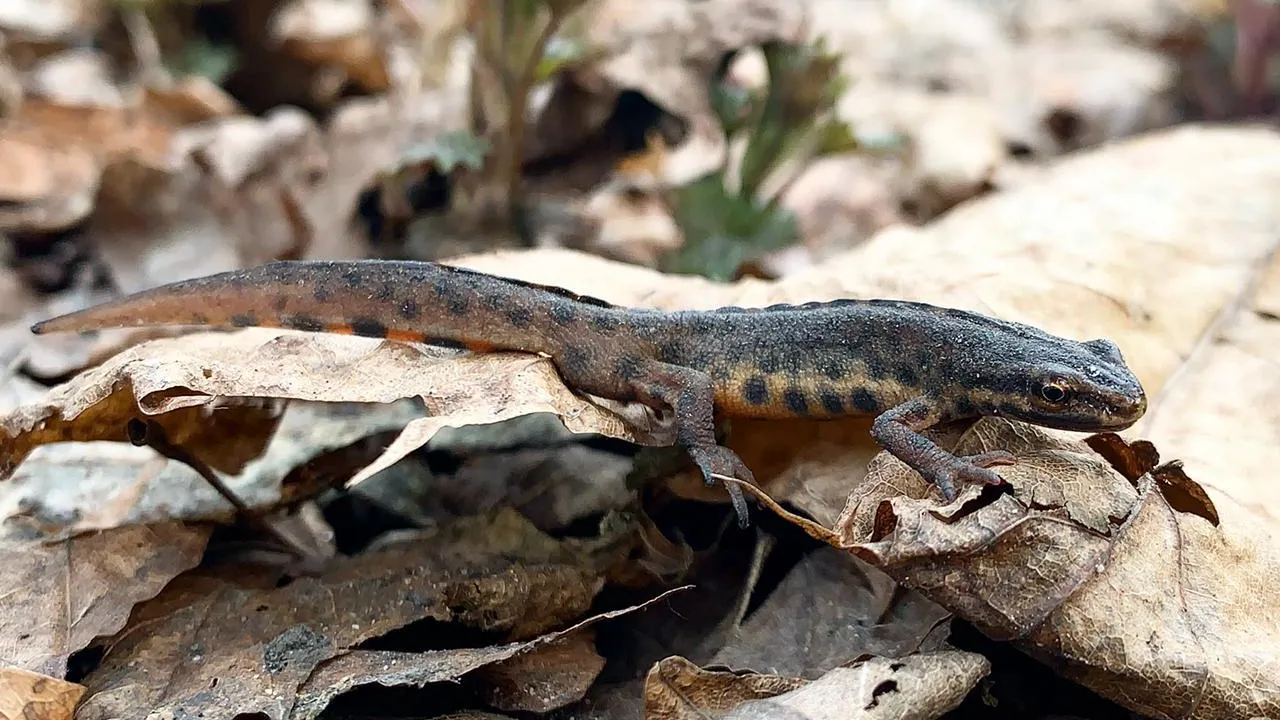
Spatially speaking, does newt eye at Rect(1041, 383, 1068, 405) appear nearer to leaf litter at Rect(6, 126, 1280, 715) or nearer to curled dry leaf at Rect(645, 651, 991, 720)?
leaf litter at Rect(6, 126, 1280, 715)

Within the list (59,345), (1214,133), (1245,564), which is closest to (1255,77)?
(1214,133)

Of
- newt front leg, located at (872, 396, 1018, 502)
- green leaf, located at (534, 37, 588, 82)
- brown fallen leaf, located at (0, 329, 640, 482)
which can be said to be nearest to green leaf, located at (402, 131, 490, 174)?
green leaf, located at (534, 37, 588, 82)

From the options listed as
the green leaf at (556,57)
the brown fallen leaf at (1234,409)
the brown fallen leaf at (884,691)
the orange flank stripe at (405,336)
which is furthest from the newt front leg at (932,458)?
the green leaf at (556,57)

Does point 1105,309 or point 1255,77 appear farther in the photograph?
point 1255,77

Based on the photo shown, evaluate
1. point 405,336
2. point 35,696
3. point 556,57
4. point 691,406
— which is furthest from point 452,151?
point 35,696

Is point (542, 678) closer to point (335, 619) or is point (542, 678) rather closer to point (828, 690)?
point (335, 619)

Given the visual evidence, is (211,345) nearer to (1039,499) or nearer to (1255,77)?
(1039,499)
